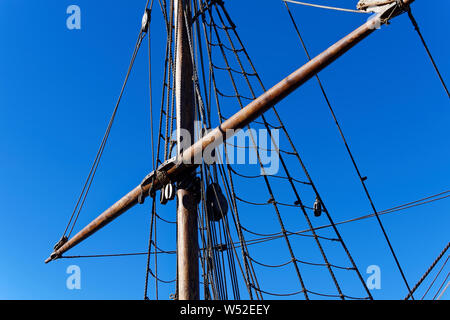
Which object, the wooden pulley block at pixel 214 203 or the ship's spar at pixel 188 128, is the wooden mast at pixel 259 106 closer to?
the ship's spar at pixel 188 128

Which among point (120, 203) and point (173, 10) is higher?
point (173, 10)

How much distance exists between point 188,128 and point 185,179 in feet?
3.29

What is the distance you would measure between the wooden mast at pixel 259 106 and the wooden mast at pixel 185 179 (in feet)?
0.67

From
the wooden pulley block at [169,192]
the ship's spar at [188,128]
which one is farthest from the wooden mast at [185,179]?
the wooden pulley block at [169,192]

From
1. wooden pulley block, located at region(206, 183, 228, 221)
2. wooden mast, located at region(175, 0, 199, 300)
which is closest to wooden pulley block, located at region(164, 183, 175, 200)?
wooden mast, located at region(175, 0, 199, 300)

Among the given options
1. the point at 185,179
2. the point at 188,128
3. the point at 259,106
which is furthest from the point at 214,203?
the point at 259,106

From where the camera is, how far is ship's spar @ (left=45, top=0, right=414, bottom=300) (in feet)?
23.7

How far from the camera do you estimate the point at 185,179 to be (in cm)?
828

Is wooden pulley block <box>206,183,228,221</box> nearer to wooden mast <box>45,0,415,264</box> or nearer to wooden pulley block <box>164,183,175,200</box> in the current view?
wooden mast <box>45,0,415,264</box>
